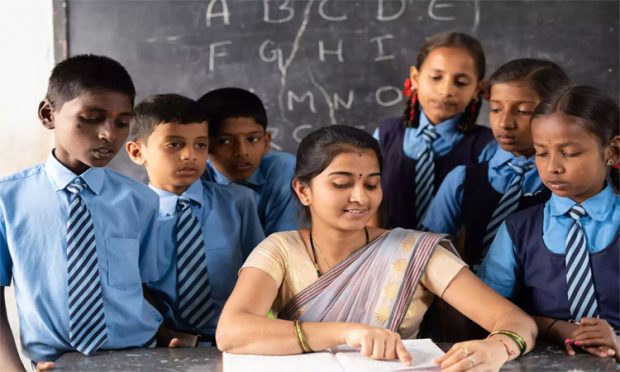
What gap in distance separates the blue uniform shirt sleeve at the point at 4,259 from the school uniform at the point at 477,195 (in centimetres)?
128

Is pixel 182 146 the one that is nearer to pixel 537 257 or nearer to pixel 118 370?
pixel 118 370

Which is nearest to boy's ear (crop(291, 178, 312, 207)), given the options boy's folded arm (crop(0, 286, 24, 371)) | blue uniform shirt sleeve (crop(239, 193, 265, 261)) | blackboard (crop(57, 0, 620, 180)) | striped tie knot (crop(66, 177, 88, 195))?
blue uniform shirt sleeve (crop(239, 193, 265, 261))

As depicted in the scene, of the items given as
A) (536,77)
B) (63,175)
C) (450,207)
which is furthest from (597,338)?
(63,175)

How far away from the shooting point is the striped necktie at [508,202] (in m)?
2.45

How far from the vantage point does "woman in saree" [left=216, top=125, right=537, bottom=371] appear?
184cm

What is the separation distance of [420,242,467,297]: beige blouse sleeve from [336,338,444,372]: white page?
21 centimetres

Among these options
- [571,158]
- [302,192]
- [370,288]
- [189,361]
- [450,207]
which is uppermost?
[571,158]

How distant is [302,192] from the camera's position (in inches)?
83.4

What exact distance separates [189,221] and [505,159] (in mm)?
997

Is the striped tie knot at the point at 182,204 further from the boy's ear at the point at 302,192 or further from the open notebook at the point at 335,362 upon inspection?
the open notebook at the point at 335,362

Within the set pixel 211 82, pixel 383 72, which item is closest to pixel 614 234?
pixel 383 72

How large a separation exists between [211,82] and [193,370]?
231cm

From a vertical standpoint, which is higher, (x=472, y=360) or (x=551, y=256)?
(x=551, y=256)

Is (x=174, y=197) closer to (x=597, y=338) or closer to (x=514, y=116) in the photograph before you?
(x=514, y=116)
